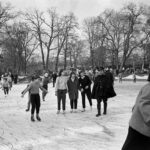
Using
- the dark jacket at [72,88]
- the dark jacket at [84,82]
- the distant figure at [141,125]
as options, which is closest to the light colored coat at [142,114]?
the distant figure at [141,125]

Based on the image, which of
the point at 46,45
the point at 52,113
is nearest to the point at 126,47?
the point at 46,45

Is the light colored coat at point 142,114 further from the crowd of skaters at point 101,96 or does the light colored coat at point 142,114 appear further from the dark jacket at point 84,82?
the dark jacket at point 84,82

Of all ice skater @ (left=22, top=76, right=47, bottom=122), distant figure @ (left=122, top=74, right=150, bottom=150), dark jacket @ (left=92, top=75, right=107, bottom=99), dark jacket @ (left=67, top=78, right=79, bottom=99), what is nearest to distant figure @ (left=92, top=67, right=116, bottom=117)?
dark jacket @ (left=92, top=75, right=107, bottom=99)

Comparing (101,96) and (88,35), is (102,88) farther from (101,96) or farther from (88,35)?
(88,35)

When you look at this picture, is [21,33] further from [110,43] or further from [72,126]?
[72,126]

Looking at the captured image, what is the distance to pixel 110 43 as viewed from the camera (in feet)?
176

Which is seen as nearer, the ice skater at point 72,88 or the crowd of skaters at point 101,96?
the crowd of skaters at point 101,96

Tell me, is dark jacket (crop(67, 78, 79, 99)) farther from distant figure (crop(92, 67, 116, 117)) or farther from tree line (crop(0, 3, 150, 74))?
tree line (crop(0, 3, 150, 74))

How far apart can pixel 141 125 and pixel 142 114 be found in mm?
122

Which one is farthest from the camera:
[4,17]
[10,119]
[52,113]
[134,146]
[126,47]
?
[126,47]

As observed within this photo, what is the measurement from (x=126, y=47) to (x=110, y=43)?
392cm

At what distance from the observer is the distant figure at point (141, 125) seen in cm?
296

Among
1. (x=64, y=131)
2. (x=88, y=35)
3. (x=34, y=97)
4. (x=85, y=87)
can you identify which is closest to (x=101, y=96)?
(x=85, y=87)

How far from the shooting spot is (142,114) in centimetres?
297
